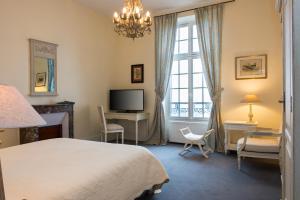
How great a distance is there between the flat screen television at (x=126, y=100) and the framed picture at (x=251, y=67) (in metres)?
2.30

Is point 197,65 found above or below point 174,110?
above

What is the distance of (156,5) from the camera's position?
16.9ft

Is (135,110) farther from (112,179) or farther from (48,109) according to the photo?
(112,179)

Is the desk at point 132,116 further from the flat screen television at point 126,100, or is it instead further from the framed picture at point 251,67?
the framed picture at point 251,67

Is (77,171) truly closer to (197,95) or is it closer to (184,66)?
(197,95)

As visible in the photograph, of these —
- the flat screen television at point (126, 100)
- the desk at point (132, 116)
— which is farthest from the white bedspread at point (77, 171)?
the flat screen television at point (126, 100)

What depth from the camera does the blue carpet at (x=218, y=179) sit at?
2646mm

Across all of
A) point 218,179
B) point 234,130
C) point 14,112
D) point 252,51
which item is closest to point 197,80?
point 252,51

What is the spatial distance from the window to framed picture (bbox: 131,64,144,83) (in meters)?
0.81

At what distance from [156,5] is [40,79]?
3.05m

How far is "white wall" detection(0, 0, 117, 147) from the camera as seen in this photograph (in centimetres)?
375

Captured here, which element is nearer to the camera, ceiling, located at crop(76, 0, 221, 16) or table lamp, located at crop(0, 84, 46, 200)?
table lamp, located at crop(0, 84, 46, 200)

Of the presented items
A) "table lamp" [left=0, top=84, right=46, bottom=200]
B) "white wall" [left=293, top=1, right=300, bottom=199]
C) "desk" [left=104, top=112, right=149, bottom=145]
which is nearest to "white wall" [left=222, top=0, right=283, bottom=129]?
"desk" [left=104, top=112, right=149, bottom=145]

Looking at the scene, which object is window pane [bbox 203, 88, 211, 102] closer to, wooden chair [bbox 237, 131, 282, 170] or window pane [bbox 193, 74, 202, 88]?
window pane [bbox 193, 74, 202, 88]
